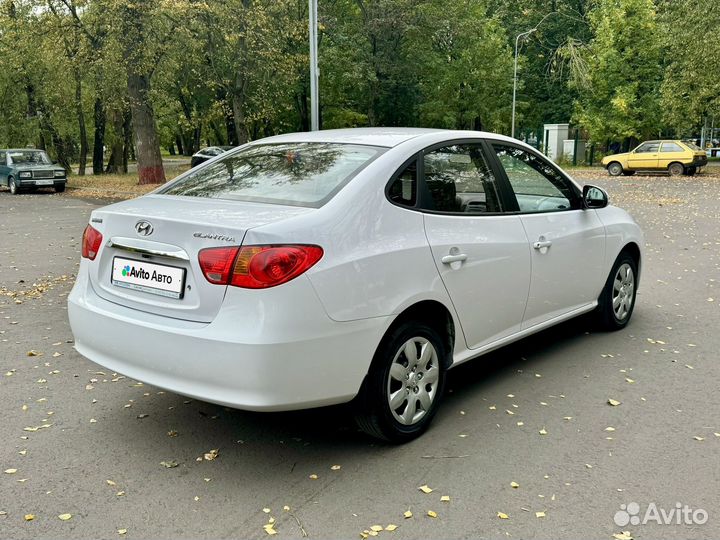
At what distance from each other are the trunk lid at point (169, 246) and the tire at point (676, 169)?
30.6 meters

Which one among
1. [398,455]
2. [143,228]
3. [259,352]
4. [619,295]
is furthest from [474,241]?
[619,295]

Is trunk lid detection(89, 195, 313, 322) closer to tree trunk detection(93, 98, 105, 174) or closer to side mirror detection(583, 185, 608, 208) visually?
side mirror detection(583, 185, 608, 208)

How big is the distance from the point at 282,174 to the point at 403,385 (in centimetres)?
140

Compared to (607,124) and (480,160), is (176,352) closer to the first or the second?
(480,160)

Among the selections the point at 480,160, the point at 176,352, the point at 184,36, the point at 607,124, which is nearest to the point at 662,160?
the point at 607,124

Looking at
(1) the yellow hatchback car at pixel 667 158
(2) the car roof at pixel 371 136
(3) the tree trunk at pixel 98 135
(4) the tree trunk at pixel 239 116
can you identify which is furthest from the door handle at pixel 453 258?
(3) the tree trunk at pixel 98 135

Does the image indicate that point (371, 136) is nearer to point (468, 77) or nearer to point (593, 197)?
point (593, 197)

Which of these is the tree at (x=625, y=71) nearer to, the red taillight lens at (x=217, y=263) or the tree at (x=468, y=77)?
the tree at (x=468, y=77)

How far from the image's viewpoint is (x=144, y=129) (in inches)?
1014

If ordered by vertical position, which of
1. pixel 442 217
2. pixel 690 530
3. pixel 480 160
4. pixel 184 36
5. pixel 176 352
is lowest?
pixel 690 530

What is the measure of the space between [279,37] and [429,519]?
26535 millimetres

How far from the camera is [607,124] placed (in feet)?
137

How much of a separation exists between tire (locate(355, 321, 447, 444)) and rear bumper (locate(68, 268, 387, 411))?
141mm

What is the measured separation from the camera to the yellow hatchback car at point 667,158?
30453mm
